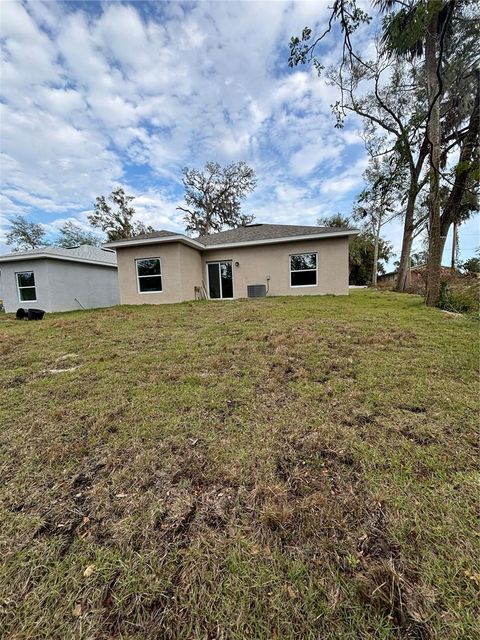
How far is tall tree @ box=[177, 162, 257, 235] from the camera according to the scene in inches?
915

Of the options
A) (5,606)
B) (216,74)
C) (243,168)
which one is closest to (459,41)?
(216,74)

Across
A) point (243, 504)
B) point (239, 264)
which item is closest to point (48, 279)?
point (239, 264)

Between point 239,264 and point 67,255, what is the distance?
7.95 m

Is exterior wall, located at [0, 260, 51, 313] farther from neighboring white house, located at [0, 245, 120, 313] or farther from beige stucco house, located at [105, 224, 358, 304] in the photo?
beige stucco house, located at [105, 224, 358, 304]

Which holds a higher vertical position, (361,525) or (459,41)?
(459,41)

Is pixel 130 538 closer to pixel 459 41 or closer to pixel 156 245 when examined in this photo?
pixel 156 245

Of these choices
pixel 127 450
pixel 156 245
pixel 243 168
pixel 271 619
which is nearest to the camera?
pixel 271 619

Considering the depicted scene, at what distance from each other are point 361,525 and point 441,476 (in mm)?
679

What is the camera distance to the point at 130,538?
1.28 meters

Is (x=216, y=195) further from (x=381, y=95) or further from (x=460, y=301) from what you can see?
(x=460, y=301)

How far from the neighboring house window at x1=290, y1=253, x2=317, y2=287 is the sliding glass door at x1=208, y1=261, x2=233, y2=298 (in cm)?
267

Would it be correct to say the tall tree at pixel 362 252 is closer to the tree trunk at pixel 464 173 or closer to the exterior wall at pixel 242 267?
the tree trunk at pixel 464 173

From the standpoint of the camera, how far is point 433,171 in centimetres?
657

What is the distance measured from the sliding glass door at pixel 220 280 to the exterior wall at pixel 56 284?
6.52m
